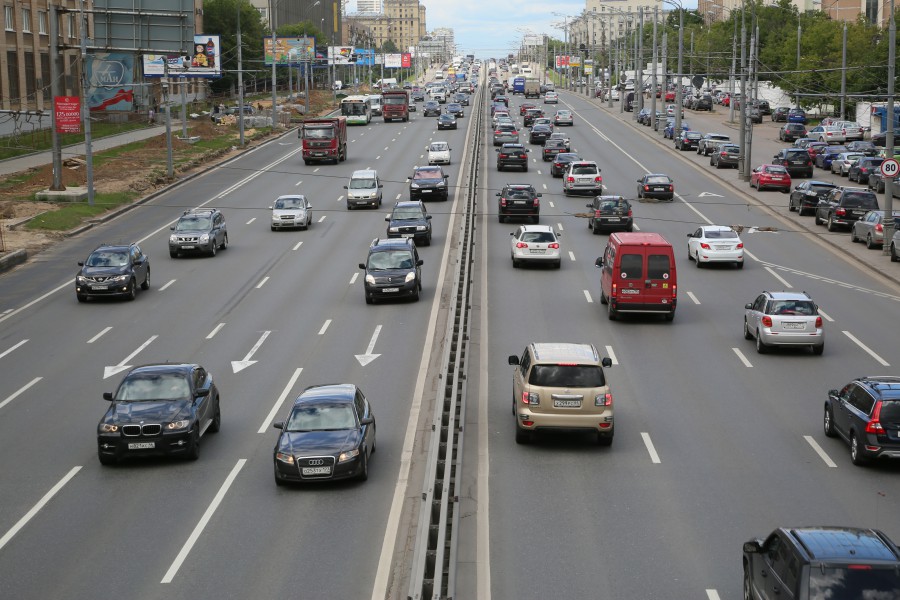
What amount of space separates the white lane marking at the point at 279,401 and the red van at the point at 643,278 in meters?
9.49

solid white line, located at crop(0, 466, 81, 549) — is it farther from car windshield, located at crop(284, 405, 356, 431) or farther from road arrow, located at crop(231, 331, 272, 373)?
road arrow, located at crop(231, 331, 272, 373)

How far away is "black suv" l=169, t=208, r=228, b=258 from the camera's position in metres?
44.0

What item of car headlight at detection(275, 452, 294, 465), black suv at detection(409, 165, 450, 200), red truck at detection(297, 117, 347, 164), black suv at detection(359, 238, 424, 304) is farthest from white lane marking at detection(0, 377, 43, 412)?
red truck at detection(297, 117, 347, 164)

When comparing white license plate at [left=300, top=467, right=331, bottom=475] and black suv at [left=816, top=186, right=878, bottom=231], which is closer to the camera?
white license plate at [left=300, top=467, right=331, bottom=475]

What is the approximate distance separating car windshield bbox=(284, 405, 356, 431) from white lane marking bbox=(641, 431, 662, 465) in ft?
17.5

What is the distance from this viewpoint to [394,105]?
10819cm

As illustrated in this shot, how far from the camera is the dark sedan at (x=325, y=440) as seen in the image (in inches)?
758

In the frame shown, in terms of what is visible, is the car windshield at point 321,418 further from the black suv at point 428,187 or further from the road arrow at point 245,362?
the black suv at point 428,187

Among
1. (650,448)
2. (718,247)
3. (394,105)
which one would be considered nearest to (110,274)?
(718,247)

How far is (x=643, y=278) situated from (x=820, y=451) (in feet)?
37.2

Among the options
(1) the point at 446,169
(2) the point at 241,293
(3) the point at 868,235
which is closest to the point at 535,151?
(1) the point at 446,169

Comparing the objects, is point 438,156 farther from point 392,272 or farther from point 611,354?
point 611,354

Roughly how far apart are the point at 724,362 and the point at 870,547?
16967mm

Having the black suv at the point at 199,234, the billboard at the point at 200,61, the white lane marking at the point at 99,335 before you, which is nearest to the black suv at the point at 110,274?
the white lane marking at the point at 99,335
